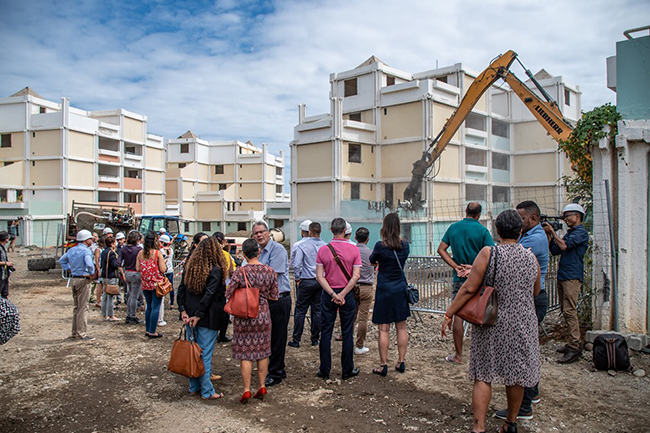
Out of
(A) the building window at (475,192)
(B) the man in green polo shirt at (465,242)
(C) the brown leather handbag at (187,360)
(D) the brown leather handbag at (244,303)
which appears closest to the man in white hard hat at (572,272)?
(B) the man in green polo shirt at (465,242)

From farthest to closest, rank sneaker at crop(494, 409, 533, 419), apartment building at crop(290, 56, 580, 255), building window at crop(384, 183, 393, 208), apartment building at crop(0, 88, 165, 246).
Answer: apartment building at crop(0, 88, 165, 246) < building window at crop(384, 183, 393, 208) < apartment building at crop(290, 56, 580, 255) < sneaker at crop(494, 409, 533, 419)

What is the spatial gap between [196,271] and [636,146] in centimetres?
614

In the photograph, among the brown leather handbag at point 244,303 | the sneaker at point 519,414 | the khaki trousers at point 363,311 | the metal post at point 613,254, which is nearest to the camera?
the sneaker at point 519,414

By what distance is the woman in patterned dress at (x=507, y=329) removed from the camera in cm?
367

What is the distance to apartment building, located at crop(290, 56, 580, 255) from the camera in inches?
941

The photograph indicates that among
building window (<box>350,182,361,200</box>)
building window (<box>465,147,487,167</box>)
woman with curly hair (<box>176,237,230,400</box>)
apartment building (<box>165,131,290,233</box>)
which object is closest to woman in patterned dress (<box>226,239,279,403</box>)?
woman with curly hair (<box>176,237,230,400</box>)

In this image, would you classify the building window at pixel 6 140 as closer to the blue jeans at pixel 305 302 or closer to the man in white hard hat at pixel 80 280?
the man in white hard hat at pixel 80 280

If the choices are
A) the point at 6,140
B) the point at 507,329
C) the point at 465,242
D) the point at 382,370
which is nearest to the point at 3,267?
the point at 382,370

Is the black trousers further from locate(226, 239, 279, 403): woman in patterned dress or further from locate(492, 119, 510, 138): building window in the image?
locate(492, 119, 510, 138): building window

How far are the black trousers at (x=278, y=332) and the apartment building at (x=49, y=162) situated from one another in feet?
109

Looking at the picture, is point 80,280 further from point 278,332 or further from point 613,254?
point 613,254

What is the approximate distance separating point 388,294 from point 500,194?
27656 mm

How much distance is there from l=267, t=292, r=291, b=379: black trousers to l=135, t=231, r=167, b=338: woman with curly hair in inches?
123

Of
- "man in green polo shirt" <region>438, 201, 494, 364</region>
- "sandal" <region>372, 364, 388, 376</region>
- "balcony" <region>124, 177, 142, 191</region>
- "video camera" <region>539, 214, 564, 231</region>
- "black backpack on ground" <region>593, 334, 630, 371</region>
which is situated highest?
"balcony" <region>124, 177, 142, 191</region>
